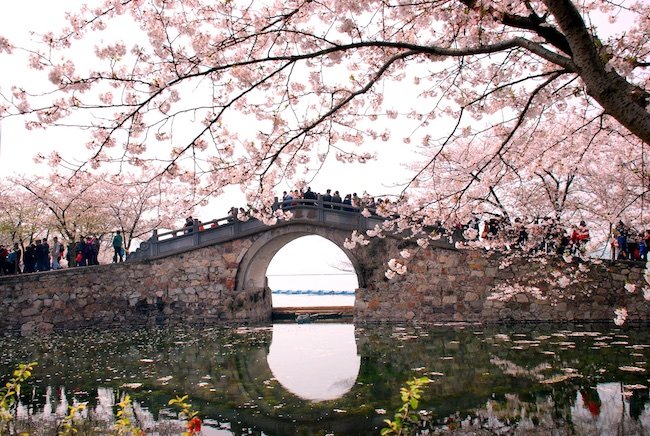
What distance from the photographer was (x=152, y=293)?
18609mm

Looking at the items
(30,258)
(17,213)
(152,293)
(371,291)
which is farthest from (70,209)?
(371,291)

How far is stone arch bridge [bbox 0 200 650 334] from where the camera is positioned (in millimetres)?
15086

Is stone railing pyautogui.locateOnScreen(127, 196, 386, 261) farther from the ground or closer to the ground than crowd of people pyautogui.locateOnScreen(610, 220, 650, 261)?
farther from the ground

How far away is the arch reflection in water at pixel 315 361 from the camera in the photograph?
27.7 ft

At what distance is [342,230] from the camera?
56.9 feet

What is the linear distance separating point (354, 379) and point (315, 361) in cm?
214

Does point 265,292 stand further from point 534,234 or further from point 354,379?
point 354,379

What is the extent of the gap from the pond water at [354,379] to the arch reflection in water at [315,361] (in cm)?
3

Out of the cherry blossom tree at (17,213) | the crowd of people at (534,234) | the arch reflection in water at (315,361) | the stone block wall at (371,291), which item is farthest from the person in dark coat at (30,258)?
the crowd of people at (534,234)

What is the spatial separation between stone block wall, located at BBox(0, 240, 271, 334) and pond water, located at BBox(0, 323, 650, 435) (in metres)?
3.22

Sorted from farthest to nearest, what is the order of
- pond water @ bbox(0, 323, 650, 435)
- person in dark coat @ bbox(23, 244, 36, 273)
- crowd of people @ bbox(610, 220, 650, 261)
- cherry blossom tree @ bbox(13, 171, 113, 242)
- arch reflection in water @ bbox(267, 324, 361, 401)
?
cherry blossom tree @ bbox(13, 171, 113, 242) < person in dark coat @ bbox(23, 244, 36, 273) < crowd of people @ bbox(610, 220, 650, 261) < arch reflection in water @ bbox(267, 324, 361, 401) < pond water @ bbox(0, 323, 650, 435)

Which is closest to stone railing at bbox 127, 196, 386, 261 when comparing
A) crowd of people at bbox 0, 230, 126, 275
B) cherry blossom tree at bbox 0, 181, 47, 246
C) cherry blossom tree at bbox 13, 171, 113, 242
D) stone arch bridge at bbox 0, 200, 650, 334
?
stone arch bridge at bbox 0, 200, 650, 334

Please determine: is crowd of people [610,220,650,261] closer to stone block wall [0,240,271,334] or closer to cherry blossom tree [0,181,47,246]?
stone block wall [0,240,271,334]

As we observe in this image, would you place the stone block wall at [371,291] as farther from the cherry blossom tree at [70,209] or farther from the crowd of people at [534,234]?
the cherry blossom tree at [70,209]
